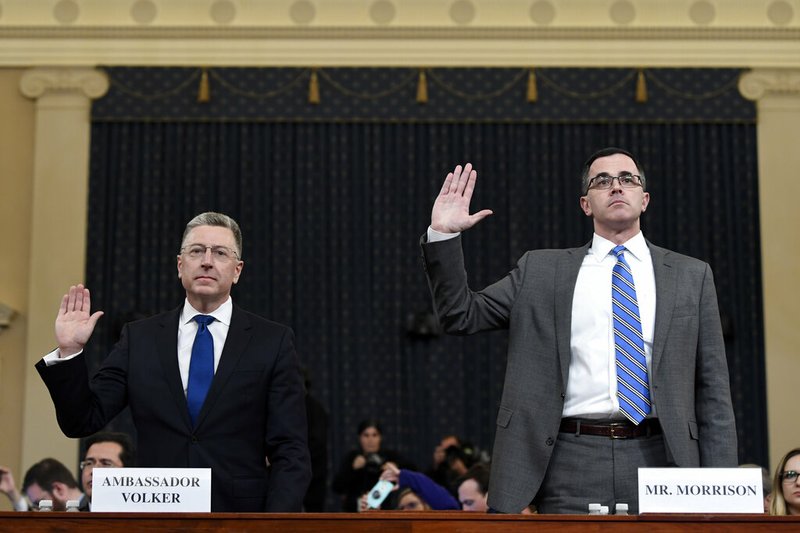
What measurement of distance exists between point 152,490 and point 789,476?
2756 millimetres

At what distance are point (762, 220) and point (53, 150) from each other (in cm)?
589

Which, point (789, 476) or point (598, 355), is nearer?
point (598, 355)

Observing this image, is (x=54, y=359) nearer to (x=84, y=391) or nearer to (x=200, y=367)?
(x=84, y=391)

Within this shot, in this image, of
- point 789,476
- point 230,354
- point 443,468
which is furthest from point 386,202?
point 230,354

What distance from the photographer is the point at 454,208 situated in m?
3.36

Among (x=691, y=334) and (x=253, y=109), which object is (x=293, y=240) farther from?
(x=691, y=334)

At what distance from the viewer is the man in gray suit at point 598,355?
10.7ft

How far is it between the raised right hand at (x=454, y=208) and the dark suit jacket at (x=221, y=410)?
0.66m

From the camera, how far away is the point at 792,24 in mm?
10695

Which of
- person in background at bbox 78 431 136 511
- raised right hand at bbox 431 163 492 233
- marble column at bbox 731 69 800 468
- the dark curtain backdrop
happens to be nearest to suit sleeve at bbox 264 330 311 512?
raised right hand at bbox 431 163 492 233

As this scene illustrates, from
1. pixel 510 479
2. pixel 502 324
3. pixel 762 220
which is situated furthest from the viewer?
pixel 762 220

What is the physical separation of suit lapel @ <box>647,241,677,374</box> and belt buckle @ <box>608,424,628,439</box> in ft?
0.55

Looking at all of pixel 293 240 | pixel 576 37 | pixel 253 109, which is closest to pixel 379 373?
pixel 293 240

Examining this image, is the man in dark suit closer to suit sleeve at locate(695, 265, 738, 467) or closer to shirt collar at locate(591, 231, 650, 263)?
shirt collar at locate(591, 231, 650, 263)
